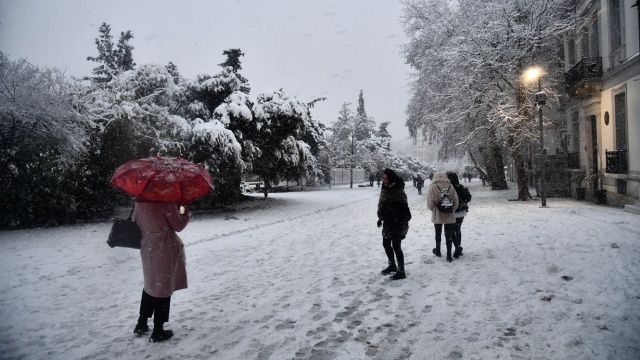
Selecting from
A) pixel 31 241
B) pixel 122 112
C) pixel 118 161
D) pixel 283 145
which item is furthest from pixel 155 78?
pixel 31 241

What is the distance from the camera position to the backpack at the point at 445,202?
6445 mm

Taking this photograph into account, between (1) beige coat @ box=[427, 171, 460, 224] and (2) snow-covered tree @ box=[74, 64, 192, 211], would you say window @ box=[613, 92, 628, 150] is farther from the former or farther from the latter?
(2) snow-covered tree @ box=[74, 64, 192, 211]

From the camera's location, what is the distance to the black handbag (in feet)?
12.5

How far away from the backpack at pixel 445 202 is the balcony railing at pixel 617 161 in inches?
407

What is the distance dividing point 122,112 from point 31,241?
16.5 feet

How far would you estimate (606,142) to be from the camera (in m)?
14.2

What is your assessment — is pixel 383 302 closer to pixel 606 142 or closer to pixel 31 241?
pixel 31 241

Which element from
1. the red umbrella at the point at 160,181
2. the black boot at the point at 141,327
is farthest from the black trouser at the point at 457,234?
the black boot at the point at 141,327

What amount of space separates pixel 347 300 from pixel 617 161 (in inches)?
517

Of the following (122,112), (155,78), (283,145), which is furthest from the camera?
(283,145)

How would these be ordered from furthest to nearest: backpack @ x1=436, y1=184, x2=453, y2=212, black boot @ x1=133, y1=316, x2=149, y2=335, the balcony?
A: the balcony
backpack @ x1=436, y1=184, x2=453, y2=212
black boot @ x1=133, y1=316, x2=149, y2=335

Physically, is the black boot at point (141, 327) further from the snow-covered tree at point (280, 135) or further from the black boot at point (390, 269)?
the snow-covered tree at point (280, 135)

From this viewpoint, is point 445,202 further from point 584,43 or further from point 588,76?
point 584,43

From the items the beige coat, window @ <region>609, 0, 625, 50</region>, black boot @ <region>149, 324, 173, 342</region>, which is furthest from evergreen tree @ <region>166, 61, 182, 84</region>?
window @ <region>609, 0, 625, 50</region>
